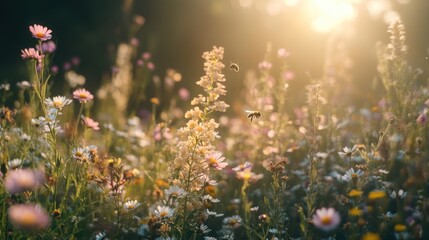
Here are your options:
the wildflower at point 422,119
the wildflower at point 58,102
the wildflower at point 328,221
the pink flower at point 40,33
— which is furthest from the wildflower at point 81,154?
the wildflower at point 422,119

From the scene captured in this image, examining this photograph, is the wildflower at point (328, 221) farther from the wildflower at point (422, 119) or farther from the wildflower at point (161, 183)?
the wildflower at point (161, 183)

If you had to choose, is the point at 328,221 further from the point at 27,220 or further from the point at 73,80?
the point at 73,80

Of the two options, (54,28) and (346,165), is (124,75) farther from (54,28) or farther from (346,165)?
(54,28)

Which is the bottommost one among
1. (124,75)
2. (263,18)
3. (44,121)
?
(44,121)

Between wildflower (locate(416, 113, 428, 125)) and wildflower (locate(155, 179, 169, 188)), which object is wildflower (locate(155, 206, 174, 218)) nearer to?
wildflower (locate(155, 179, 169, 188))

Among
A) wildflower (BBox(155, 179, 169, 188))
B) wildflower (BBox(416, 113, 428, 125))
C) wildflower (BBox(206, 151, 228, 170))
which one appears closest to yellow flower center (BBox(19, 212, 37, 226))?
wildflower (BBox(206, 151, 228, 170))

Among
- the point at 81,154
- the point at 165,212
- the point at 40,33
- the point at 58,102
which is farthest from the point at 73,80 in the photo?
the point at 165,212

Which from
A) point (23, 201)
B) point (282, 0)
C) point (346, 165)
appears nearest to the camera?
point (23, 201)

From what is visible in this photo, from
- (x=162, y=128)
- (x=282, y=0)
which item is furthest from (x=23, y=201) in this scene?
A: (x=282, y=0)

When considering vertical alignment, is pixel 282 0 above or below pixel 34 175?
above
